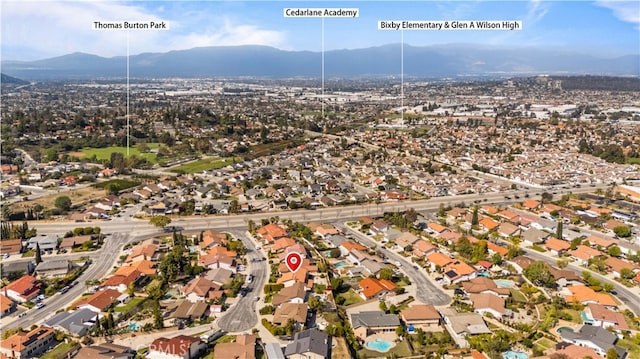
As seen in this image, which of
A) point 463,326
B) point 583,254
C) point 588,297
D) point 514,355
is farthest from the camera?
point 583,254

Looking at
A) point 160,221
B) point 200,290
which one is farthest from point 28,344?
point 160,221

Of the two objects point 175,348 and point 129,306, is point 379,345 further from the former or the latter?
point 129,306

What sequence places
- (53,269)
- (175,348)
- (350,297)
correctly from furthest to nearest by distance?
(53,269), (350,297), (175,348)

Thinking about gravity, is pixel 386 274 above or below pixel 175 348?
above

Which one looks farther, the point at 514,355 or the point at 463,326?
the point at 463,326

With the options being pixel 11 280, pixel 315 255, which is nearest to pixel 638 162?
pixel 315 255

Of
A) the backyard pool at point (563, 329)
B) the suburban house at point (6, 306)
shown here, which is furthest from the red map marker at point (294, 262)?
the suburban house at point (6, 306)

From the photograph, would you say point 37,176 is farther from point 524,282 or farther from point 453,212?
point 524,282

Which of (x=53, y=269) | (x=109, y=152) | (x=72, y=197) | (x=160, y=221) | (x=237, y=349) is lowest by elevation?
(x=237, y=349)
